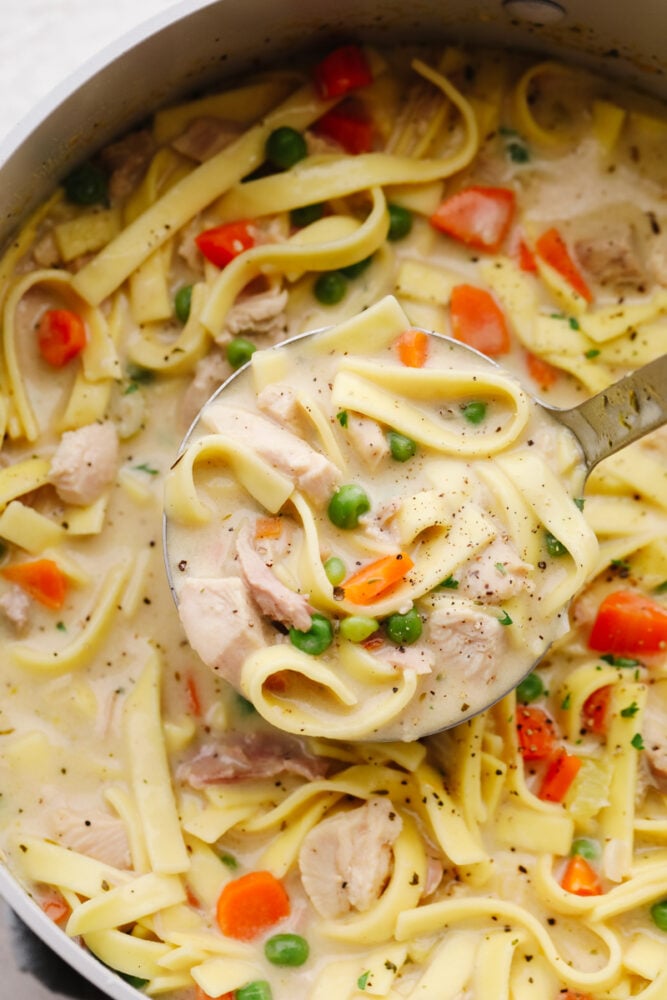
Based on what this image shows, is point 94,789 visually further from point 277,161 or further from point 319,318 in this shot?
point 277,161

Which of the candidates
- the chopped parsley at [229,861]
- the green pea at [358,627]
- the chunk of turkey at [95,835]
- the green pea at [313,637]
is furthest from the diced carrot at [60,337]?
the chopped parsley at [229,861]

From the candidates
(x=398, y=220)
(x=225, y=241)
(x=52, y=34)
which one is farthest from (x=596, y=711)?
(x=52, y=34)

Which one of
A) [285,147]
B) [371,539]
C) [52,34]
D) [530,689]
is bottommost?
[530,689]

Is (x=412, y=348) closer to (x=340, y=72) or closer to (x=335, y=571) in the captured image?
(x=335, y=571)

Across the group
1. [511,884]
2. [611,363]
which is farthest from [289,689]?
[611,363]

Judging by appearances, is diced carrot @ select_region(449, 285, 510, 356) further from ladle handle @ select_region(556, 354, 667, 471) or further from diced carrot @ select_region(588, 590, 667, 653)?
diced carrot @ select_region(588, 590, 667, 653)

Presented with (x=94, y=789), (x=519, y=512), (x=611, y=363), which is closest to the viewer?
(x=519, y=512)
